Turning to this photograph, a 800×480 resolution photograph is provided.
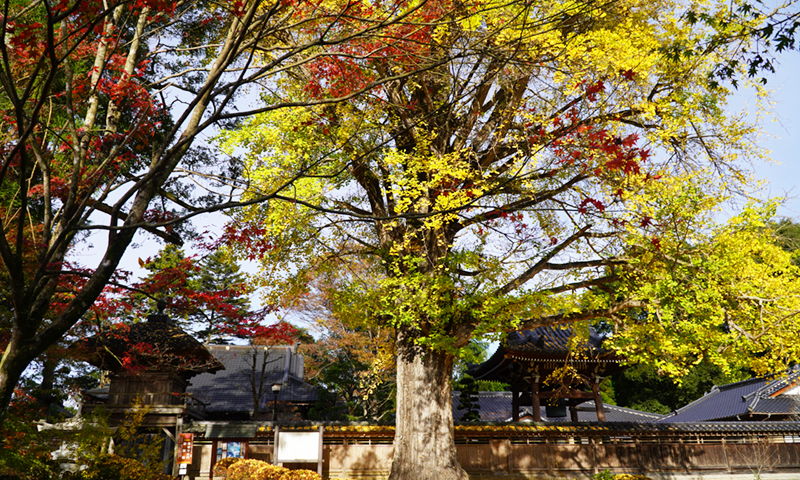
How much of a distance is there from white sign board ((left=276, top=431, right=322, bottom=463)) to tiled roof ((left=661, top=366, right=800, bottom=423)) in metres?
16.5

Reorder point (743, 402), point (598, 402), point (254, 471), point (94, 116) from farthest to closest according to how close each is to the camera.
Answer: point (743, 402)
point (598, 402)
point (254, 471)
point (94, 116)

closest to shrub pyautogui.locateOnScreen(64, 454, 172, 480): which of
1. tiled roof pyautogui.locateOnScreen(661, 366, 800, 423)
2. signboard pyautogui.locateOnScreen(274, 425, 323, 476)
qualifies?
signboard pyautogui.locateOnScreen(274, 425, 323, 476)

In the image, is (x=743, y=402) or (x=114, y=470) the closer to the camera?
(x=114, y=470)

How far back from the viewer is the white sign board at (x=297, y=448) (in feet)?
35.4

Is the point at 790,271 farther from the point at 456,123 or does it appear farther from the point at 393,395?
the point at 393,395

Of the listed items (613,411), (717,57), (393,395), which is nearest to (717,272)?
(717,57)

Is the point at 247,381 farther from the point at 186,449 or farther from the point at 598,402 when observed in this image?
the point at 598,402

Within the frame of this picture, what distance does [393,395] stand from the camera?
20234 mm

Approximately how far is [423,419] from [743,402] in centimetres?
1959

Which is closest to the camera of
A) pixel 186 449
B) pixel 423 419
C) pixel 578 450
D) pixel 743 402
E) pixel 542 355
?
pixel 186 449

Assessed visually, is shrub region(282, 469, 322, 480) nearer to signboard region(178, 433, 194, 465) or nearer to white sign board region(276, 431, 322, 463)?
white sign board region(276, 431, 322, 463)

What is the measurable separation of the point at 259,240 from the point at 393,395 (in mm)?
13450

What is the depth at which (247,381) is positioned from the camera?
24719 mm

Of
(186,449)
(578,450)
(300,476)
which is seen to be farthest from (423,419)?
(578,450)
